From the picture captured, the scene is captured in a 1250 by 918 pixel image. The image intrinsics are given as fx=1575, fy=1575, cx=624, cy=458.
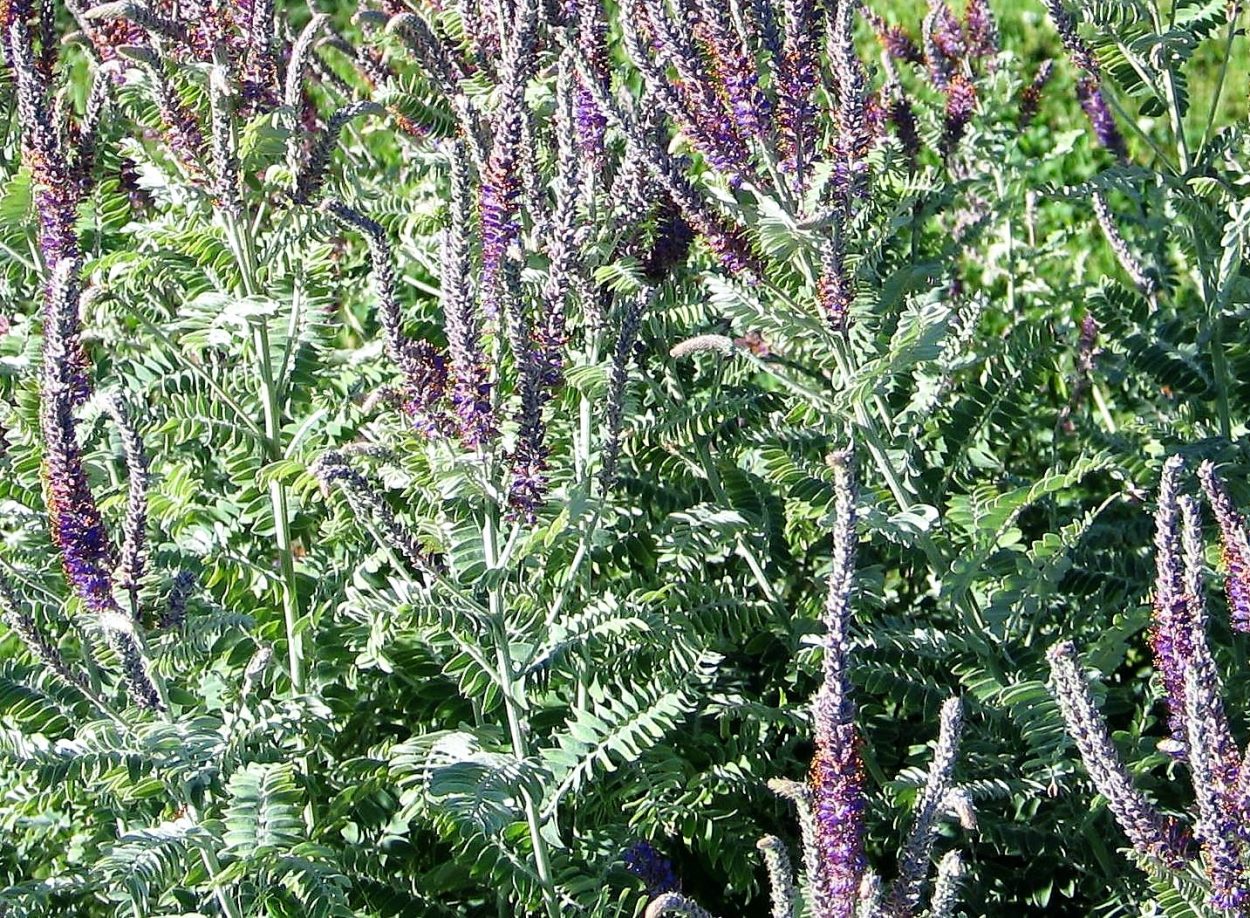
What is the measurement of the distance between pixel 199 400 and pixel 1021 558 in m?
1.83

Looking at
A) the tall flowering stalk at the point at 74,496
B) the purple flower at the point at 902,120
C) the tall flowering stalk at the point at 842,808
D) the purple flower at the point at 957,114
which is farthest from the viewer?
the purple flower at the point at 957,114

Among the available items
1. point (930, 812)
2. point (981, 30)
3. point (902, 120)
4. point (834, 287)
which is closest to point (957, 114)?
point (902, 120)

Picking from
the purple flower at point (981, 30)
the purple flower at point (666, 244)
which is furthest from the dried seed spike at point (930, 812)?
the purple flower at point (981, 30)

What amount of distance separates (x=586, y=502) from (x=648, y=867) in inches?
31.0

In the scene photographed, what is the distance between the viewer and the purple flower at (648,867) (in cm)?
314

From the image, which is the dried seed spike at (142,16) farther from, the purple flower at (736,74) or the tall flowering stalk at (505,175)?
the purple flower at (736,74)

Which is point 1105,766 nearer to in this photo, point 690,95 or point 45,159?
point 690,95

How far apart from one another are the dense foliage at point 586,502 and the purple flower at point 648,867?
14 millimetres

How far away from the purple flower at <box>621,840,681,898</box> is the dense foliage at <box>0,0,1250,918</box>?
0.6 inches

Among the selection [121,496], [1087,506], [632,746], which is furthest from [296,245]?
[1087,506]

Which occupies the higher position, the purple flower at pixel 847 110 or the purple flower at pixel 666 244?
the purple flower at pixel 847 110

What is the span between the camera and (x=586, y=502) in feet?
9.58

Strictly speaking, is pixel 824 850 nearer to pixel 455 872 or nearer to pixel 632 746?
pixel 632 746

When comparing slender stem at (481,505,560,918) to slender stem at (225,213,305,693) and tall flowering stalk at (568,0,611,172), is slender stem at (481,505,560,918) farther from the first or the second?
tall flowering stalk at (568,0,611,172)
